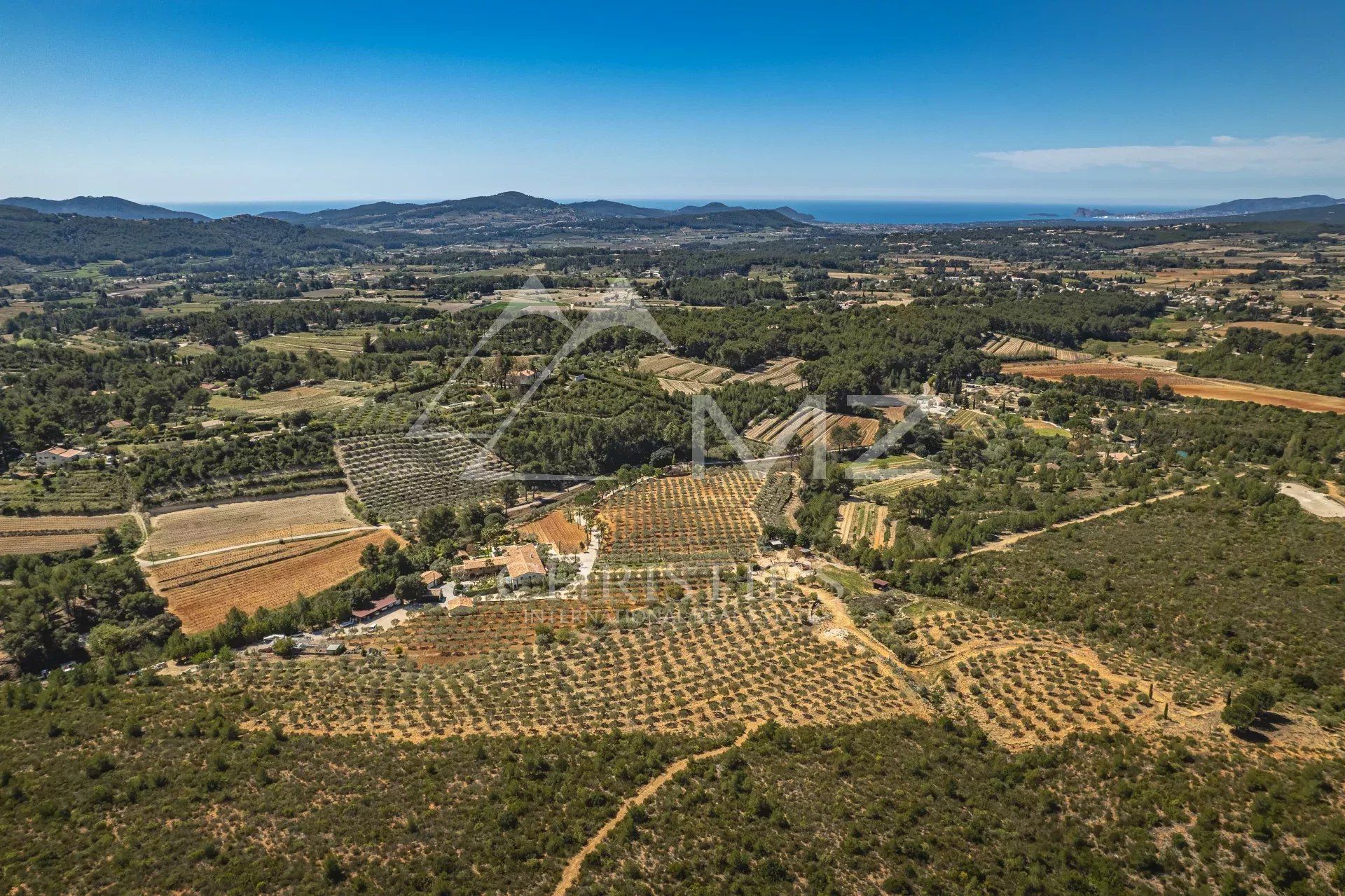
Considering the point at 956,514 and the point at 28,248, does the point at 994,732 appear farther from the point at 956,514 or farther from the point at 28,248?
the point at 28,248

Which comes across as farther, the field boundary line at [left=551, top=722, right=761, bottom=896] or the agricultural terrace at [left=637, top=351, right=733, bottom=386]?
the agricultural terrace at [left=637, top=351, right=733, bottom=386]

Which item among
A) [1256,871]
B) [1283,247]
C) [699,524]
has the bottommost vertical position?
[699,524]

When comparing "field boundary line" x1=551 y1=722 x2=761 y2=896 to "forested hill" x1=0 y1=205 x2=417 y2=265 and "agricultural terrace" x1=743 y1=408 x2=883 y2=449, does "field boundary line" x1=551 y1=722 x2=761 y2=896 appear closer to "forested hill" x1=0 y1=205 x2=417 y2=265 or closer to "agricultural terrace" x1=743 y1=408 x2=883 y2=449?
"agricultural terrace" x1=743 y1=408 x2=883 y2=449

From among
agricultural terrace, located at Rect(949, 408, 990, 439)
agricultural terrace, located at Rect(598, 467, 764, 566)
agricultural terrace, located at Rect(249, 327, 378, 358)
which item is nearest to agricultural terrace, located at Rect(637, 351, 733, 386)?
agricultural terrace, located at Rect(949, 408, 990, 439)

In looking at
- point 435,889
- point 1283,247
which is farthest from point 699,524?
point 1283,247

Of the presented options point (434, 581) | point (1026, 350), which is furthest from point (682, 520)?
point (1026, 350)

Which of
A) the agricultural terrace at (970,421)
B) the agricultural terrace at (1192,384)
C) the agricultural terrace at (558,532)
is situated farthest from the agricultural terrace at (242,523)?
the agricultural terrace at (1192,384)
